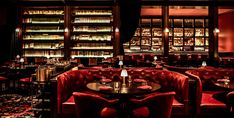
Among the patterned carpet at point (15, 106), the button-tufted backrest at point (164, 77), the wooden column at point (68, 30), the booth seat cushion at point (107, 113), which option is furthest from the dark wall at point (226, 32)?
the booth seat cushion at point (107, 113)

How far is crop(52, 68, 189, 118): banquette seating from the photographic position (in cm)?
429

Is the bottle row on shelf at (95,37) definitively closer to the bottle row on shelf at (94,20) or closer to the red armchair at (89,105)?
the bottle row on shelf at (94,20)

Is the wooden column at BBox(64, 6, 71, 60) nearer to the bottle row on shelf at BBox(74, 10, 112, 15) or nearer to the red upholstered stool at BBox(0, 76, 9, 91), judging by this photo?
the bottle row on shelf at BBox(74, 10, 112, 15)

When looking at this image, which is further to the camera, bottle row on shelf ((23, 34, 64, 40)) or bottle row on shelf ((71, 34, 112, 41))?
bottle row on shelf ((23, 34, 64, 40))

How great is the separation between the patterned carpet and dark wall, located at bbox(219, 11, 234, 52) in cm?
1162

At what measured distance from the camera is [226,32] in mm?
15211

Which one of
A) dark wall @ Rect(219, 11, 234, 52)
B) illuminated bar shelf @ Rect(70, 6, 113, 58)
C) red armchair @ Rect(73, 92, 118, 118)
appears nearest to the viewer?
red armchair @ Rect(73, 92, 118, 118)

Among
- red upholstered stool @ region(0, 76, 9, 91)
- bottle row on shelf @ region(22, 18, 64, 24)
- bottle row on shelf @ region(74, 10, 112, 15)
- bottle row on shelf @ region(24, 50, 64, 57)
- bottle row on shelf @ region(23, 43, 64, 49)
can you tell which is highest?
bottle row on shelf @ region(74, 10, 112, 15)

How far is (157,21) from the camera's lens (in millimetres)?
13547

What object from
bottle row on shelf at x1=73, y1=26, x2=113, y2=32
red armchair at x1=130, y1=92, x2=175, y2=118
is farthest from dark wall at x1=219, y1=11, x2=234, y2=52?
red armchair at x1=130, y1=92, x2=175, y2=118

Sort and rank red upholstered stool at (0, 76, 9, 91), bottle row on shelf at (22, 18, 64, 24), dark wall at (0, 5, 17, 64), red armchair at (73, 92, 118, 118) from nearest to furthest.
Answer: red armchair at (73, 92, 118, 118)
red upholstered stool at (0, 76, 9, 91)
dark wall at (0, 5, 17, 64)
bottle row on shelf at (22, 18, 64, 24)

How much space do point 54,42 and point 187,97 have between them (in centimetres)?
767

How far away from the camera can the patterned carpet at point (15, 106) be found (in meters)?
5.18

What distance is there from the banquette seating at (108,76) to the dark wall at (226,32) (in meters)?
10.4
